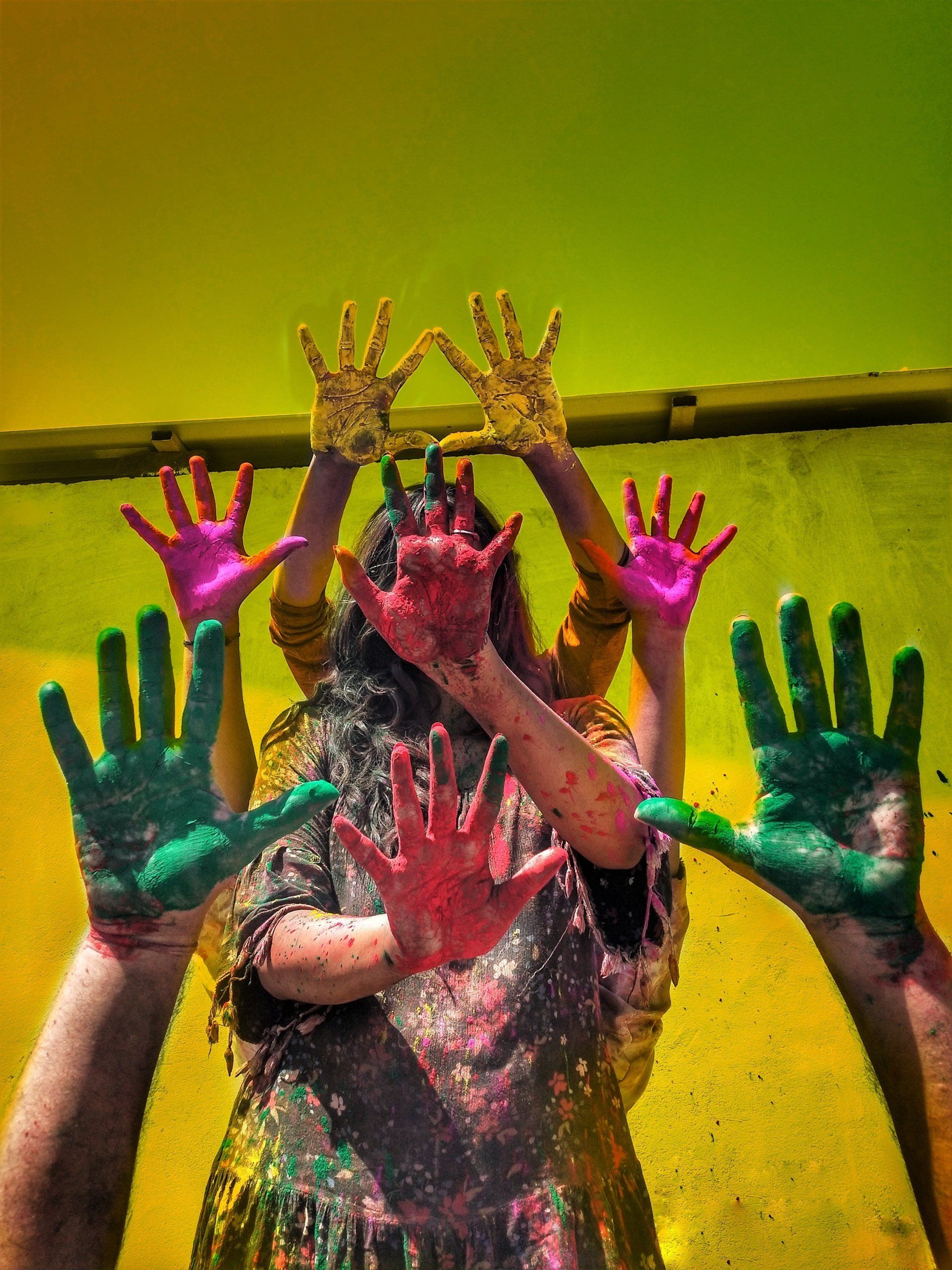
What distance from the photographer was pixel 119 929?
105cm

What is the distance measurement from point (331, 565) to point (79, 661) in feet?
3.28

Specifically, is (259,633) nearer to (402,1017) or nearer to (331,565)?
(331,565)

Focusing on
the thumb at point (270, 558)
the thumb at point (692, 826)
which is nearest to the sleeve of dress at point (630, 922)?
the thumb at point (692, 826)

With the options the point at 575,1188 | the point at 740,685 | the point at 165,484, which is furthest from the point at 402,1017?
the point at 165,484

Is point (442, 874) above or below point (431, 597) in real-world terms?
below

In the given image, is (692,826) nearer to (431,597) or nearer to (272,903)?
(431,597)

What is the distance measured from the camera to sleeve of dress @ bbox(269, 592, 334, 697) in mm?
1477

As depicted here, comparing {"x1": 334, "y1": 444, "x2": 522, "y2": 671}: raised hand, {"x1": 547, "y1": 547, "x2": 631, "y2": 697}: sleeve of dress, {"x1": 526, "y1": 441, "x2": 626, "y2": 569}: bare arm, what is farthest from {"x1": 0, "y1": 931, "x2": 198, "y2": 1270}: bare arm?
{"x1": 526, "y1": 441, "x2": 626, "y2": 569}: bare arm

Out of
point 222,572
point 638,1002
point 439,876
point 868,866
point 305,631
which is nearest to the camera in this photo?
point 439,876

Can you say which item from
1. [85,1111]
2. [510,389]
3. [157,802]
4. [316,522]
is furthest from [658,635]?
[85,1111]

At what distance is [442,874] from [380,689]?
0.40 metres

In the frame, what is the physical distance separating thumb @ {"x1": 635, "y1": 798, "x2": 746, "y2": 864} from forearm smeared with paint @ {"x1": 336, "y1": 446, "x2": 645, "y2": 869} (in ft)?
0.23

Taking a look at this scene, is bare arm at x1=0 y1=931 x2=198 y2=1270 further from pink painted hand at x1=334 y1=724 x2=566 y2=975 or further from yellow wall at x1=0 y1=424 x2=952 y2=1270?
yellow wall at x1=0 y1=424 x2=952 y2=1270

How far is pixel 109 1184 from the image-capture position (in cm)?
101
